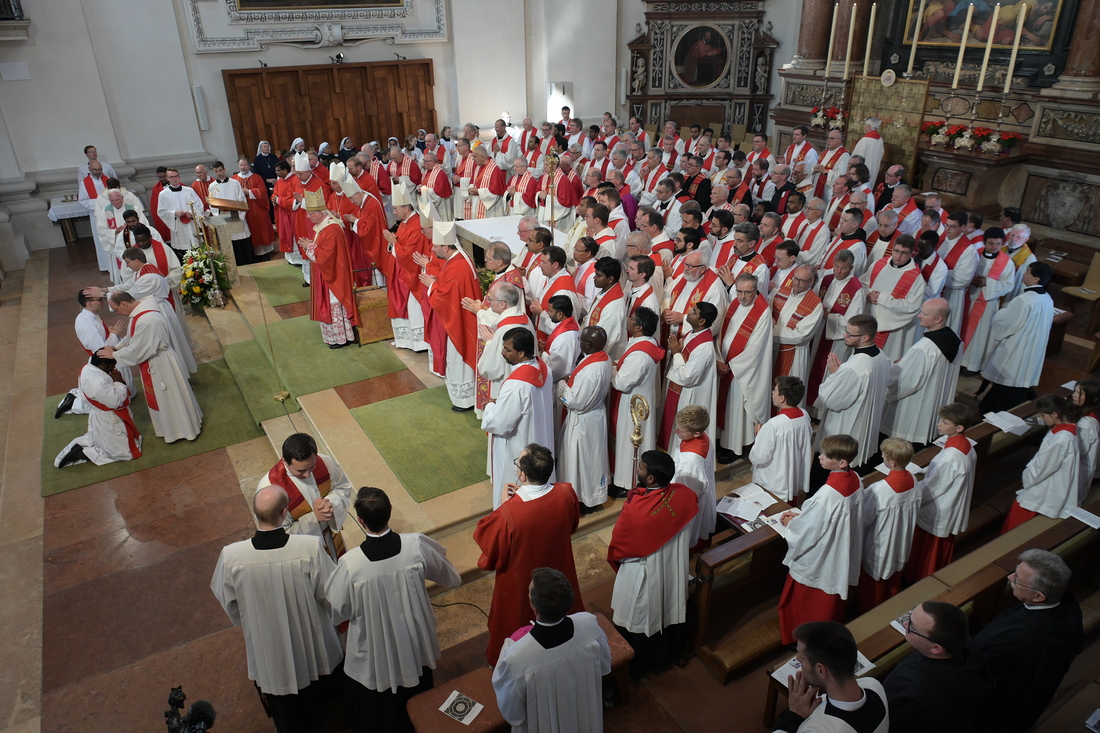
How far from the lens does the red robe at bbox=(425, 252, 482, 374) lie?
6.97 metres

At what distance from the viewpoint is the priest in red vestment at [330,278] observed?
7.96m

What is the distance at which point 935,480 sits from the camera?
15.5 feet

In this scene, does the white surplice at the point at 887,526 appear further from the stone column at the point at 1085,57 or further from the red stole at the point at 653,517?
the stone column at the point at 1085,57

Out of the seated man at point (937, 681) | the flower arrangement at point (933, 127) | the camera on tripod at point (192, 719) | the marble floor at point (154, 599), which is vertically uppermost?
the flower arrangement at point (933, 127)

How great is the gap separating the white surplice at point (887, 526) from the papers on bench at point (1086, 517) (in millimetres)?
1158

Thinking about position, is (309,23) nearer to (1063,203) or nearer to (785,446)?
(1063,203)

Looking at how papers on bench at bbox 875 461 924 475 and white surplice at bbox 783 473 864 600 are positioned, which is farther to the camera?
papers on bench at bbox 875 461 924 475

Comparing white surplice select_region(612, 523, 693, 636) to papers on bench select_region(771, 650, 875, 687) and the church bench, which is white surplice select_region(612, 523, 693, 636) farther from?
papers on bench select_region(771, 650, 875, 687)

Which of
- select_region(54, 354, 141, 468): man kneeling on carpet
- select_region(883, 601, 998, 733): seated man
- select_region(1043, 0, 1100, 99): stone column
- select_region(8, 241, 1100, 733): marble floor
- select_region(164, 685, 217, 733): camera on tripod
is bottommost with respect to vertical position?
select_region(8, 241, 1100, 733): marble floor

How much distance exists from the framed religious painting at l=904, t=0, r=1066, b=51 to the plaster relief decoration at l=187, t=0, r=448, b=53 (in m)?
10.4

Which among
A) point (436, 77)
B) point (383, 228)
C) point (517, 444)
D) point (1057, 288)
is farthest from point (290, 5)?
point (1057, 288)

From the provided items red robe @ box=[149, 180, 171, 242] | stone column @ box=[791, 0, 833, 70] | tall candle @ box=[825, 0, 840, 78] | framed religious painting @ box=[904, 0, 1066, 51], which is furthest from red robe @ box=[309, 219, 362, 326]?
stone column @ box=[791, 0, 833, 70]

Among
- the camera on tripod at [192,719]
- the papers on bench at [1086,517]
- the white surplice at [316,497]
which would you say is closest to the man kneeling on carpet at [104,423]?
the white surplice at [316,497]

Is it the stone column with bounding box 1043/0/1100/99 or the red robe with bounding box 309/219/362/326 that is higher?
the stone column with bounding box 1043/0/1100/99
